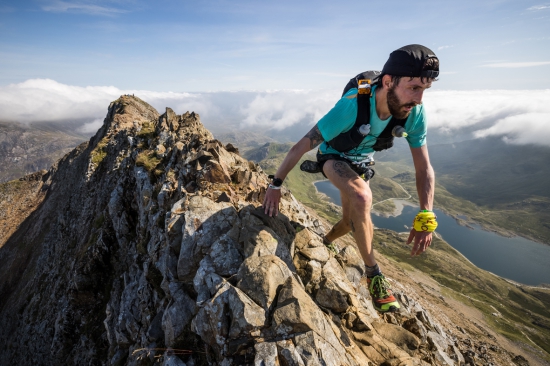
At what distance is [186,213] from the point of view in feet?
36.9

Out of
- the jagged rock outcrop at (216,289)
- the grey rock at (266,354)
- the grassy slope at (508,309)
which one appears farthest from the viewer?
the grassy slope at (508,309)

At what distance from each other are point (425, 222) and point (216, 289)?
6.70m

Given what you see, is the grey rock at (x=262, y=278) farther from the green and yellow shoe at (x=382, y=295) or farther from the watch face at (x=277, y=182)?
the green and yellow shoe at (x=382, y=295)

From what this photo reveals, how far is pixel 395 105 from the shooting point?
7.21m

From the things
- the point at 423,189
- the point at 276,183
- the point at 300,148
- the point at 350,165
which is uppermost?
the point at 300,148

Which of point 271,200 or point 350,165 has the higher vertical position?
point 350,165

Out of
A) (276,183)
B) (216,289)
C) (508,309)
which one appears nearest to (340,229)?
(276,183)

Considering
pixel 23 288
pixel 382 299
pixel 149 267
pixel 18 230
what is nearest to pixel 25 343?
pixel 23 288

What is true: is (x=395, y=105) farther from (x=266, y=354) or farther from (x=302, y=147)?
(x=266, y=354)

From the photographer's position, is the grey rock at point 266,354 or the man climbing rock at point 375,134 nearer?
the grey rock at point 266,354

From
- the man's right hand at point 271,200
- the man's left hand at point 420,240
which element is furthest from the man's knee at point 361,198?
the man's right hand at point 271,200

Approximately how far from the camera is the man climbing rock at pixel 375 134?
266 inches

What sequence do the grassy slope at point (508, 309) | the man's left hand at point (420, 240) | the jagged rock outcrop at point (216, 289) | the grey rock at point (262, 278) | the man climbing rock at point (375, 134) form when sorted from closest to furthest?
the man climbing rock at point (375, 134) → the jagged rock outcrop at point (216, 289) → the man's left hand at point (420, 240) → the grey rock at point (262, 278) → the grassy slope at point (508, 309)

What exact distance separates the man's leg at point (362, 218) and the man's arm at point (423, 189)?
126 cm
